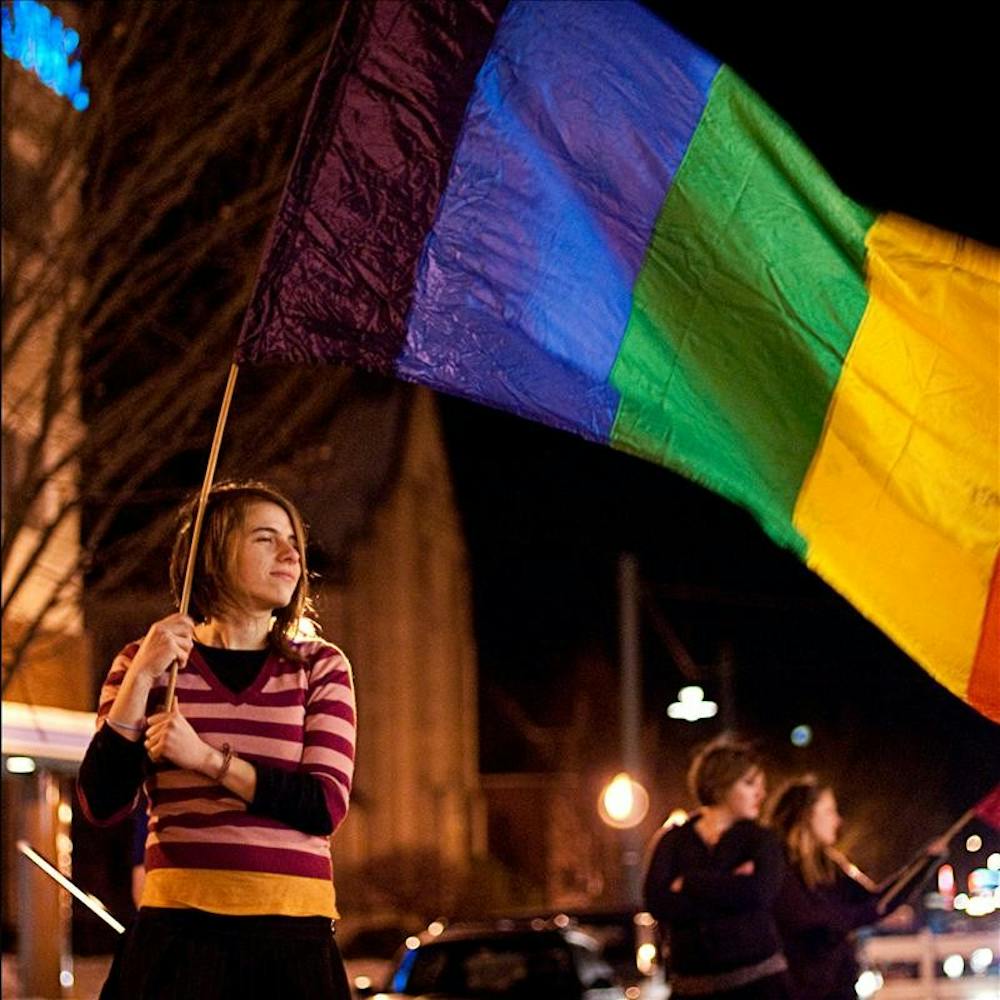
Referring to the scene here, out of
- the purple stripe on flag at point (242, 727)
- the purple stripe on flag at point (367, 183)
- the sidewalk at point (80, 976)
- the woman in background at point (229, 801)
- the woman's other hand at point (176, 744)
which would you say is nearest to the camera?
the woman's other hand at point (176, 744)

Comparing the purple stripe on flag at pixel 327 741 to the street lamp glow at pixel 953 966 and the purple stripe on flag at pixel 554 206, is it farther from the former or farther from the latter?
the street lamp glow at pixel 953 966

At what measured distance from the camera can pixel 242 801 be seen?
4.84 meters

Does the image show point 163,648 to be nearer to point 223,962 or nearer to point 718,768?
point 223,962

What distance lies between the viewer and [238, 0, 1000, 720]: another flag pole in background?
246 inches

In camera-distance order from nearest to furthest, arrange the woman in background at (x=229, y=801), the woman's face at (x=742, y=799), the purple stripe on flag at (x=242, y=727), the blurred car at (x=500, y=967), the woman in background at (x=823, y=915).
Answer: the woman in background at (x=229, y=801) → the purple stripe on flag at (x=242, y=727) → the woman's face at (x=742, y=799) → the woman in background at (x=823, y=915) → the blurred car at (x=500, y=967)

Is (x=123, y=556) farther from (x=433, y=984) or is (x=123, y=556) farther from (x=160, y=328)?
(x=433, y=984)

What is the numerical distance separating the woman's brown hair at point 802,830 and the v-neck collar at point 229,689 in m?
5.62

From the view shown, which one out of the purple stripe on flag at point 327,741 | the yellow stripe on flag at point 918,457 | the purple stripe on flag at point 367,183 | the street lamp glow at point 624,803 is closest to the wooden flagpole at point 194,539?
the purple stripe on flag at point 327,741

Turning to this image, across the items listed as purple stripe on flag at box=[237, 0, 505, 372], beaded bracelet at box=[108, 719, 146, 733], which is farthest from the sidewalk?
beaded bracelet at box=[108, 719, 146, 733]

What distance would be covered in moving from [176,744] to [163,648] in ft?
0.66

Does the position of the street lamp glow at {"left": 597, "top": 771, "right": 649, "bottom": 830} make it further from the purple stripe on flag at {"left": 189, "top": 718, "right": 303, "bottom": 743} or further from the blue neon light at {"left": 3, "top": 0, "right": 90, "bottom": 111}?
the purple stripe on flag at {"left": 189, "top": 718, "right": 303, "bottom": 743}

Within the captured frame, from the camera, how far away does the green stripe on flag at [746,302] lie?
6.57 meters

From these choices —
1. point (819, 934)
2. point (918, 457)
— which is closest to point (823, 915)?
point (819, 934)

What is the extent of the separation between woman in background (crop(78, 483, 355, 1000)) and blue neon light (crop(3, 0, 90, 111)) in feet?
39.0
